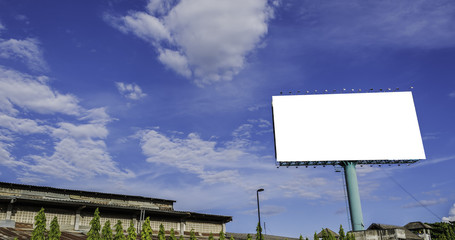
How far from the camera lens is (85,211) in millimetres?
32844

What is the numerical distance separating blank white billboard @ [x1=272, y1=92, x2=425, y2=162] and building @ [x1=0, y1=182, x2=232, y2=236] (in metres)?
18.2

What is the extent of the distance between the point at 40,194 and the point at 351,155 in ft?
133

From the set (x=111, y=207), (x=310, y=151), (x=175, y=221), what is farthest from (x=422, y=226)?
(x=111, y=207)

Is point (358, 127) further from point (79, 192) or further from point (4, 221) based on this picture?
point (4, 221)

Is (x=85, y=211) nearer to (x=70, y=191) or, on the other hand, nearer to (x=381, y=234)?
(x=70, y=191)

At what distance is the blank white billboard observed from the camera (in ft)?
177

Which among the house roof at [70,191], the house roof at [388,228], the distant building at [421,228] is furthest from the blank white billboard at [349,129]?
the distant building at [421,228]

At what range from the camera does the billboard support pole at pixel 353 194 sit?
53.6 metres

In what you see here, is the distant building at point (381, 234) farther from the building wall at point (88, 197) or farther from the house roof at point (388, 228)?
the building wall at point (88, 197)

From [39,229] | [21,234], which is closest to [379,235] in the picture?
[39,229]

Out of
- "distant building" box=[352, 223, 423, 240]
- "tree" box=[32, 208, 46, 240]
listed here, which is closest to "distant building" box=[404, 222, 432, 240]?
"distant building" box=[352, 223, 423, 240]

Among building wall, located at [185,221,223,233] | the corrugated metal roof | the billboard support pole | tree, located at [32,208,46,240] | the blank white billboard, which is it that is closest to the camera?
tree, located at [32,208,46,240]

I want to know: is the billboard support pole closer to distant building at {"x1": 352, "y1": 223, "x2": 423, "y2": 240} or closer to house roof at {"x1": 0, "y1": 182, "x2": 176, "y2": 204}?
distant building at {"x1": 352, "y1": 223, "x2": 423, "y2": 240}

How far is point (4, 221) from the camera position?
27938 millimetres
